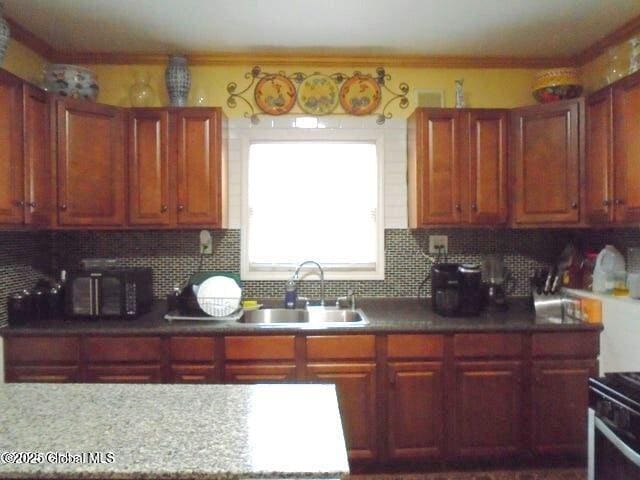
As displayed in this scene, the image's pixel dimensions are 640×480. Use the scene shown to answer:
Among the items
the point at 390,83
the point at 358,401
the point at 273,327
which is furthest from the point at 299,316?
the point at 390,83

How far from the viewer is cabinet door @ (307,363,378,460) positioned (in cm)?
230

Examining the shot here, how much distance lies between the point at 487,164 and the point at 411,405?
4.86ft

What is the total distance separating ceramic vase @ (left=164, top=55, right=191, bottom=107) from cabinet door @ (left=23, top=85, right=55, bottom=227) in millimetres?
685

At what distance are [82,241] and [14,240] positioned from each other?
0.42m

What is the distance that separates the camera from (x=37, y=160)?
7.52 ft

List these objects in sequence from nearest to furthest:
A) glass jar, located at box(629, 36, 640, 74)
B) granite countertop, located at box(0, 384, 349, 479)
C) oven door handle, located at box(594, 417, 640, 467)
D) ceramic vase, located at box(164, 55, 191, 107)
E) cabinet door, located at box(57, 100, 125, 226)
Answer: granite countertop, located at box(0, 384, 349, 479)
oven door handle, located at box(594, 417, 640, 467)
glass jar, located at box(629, 36, 640, 74)
cabinet door, located at box(57, 100, 125, 226)
ceramic vase, located at box(164, 55, 191, 107)

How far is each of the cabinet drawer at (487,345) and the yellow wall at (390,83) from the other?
4.97ft

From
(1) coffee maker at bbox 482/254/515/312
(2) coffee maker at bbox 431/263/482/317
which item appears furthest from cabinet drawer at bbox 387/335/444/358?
(1) coffee maker at bbox 482/254/515/312

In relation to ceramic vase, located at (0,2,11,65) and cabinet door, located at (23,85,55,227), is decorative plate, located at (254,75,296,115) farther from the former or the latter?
ceramic vase, located at (0,2,11,65)

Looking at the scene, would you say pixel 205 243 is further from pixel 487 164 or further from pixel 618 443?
pixel 618 443

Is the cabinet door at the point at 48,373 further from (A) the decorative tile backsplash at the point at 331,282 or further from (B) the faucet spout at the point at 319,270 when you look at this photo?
(B) the faucet spout at the point at 319,270

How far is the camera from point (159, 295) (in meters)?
2.91

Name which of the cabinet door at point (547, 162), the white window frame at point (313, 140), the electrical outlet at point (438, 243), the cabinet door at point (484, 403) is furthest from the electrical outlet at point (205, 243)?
the cabinet door at point (547, 162)

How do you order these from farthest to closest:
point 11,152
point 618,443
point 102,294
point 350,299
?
point 350,299
point 102,294
point 11,152
point 618,443
